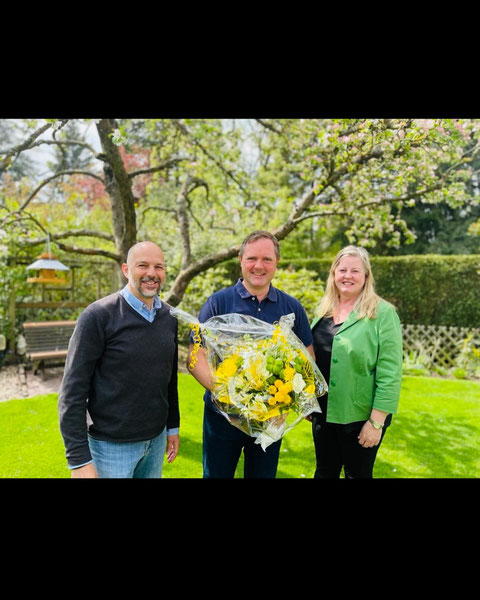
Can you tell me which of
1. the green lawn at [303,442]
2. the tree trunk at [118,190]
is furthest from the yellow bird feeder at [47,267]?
the tree trunk at [118,190]

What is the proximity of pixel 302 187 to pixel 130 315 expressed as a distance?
1613 cm

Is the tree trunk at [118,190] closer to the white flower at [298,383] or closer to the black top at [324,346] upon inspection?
the black top at [324,346]

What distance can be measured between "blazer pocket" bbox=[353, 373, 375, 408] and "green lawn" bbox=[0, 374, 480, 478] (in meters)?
1.35

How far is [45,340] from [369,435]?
223 inches

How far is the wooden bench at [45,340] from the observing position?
6027 mm

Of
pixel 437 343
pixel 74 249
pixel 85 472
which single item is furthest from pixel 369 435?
pixel 437 343

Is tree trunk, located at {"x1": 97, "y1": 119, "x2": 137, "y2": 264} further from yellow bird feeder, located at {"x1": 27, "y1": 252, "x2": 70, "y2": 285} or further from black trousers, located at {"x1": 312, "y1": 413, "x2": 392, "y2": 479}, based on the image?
black trousers, located at {"x1": 312, "y1": 413, "x2": 392, "y2": 479}

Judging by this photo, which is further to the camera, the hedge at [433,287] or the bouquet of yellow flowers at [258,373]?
the hedge at [433,287]

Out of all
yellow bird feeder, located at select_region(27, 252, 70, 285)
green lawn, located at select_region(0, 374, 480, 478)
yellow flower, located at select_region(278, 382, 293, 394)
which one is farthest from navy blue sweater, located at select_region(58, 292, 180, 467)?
yellow bird feeder, located at select_region(27, 252, 70, 285)

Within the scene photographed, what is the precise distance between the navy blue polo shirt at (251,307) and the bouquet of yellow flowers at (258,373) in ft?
0.42

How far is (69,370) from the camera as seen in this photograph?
171cm

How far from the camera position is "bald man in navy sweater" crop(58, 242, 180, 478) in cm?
172
